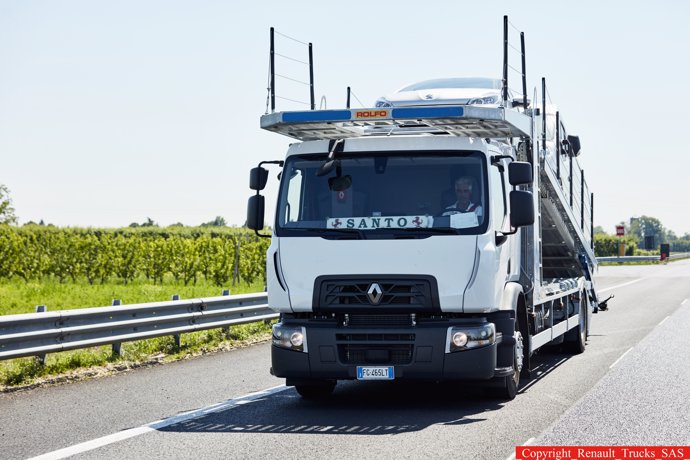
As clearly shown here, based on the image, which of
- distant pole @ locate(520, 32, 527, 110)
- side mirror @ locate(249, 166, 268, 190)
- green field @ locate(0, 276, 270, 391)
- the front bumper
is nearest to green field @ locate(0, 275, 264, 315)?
green field @ locate(0, 276, 270, 391)

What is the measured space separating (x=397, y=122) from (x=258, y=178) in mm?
1460

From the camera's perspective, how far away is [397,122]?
9633mm

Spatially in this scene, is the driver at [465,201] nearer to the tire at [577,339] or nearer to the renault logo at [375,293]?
the renault logo at [375,293]

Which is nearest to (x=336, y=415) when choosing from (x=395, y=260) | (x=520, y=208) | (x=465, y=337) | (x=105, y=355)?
(x=465, y=337)

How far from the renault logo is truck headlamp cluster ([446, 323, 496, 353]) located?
70 centimetres

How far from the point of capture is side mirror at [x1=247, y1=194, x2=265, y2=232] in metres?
9.70

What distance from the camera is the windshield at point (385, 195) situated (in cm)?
912

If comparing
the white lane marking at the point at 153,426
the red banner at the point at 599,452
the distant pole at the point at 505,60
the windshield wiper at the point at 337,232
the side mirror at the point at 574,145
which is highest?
the distant pole at the point at 505,60

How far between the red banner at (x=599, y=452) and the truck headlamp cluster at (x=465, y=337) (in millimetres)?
1955

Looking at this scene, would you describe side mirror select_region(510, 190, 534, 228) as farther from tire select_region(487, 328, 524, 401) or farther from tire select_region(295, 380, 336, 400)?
tire select_region(295, 380, 336, 400)

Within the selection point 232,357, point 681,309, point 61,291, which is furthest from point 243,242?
point 232,357

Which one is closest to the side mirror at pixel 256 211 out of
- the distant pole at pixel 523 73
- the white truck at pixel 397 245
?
the white truck at pixel 397 245

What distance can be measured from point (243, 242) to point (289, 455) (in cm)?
3226

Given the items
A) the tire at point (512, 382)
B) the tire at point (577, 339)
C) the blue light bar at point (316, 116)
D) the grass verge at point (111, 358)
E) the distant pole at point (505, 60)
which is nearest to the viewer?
the blue light bar at point (316, 116)
